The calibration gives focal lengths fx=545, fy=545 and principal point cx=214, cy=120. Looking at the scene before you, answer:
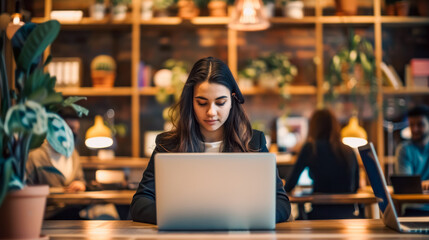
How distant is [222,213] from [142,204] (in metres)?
0.56

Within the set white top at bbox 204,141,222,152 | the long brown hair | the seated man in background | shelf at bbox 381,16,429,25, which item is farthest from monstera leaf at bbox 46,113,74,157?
shelf at bbox 381,16,429,25

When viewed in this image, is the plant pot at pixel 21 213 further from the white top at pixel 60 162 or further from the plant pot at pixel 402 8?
the plant pot at pixel 402 8

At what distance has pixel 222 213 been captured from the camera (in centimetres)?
173

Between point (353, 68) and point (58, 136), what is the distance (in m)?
4.15

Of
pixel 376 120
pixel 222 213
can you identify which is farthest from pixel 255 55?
pixel 222 213

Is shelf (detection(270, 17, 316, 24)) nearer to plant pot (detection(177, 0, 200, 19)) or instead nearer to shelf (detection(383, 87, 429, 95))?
plant pot (detection(177, 0, 200, 19))

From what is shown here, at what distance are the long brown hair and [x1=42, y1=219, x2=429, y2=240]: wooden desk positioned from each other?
53 centimetres

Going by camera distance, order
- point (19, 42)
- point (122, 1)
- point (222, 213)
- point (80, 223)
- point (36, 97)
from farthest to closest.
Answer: point (122, 1), point (80, 223), point (222, 213), point (19, 42), point (36, 97)

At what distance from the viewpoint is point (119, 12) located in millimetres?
5371

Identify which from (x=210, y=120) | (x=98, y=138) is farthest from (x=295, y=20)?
(x=210, y=120)

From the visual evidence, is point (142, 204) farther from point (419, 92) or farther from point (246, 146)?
point (419, 92)

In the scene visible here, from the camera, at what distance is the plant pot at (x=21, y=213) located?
1517 millimetres

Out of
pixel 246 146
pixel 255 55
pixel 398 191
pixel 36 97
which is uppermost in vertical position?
pixel 255 55

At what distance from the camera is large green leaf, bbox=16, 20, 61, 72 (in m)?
1.52
